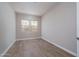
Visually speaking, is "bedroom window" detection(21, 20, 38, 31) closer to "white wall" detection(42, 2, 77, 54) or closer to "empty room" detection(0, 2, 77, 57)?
"empty room" detection(0, 2, 77, 57)

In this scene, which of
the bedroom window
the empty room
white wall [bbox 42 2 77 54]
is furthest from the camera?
the bedroom window

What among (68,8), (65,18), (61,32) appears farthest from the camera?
(61,32)

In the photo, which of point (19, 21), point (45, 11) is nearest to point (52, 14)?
point (45, 11)

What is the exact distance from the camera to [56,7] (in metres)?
3.51

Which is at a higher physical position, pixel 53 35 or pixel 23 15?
pixel 23 15

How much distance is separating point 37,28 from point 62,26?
90 cm

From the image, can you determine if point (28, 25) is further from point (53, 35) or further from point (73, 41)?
point (73, 41)

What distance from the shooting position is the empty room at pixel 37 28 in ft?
9.11

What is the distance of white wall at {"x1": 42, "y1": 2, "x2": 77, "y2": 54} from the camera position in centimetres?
265

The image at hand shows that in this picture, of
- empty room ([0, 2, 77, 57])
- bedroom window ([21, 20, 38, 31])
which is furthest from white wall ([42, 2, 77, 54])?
bedroom window ([21, 20, 38, 31])

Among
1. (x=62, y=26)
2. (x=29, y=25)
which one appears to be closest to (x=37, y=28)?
(x=29, y=25)

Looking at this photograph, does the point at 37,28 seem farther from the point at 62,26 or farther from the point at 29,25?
the point at 62,26

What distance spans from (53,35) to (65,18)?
111 cm

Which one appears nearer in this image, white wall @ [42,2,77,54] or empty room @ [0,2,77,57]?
white wall @ [42,2,77,54]
